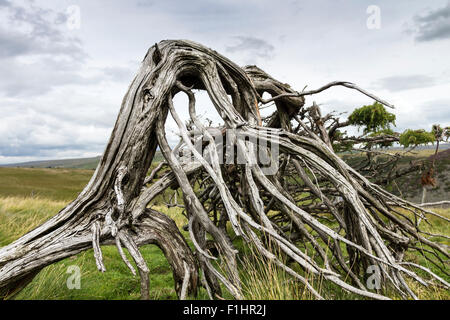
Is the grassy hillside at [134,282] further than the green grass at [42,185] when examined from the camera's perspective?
No

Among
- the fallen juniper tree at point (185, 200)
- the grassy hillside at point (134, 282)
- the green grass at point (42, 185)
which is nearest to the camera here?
the grassy hillside at point (134, 282)

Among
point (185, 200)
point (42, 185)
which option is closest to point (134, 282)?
point (185, 200)

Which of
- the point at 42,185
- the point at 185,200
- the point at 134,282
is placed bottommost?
the point at 42,185

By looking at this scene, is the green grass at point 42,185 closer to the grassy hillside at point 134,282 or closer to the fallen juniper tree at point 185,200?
the grassy hillside at point 134,282

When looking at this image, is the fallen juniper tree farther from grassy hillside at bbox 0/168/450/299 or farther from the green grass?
the green grass

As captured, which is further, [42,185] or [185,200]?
[42,185]

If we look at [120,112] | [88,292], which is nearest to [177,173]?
[120,112]

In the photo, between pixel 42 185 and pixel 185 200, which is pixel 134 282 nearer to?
pixel 185 200

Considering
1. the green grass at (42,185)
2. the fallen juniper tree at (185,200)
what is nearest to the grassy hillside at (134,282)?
the fallen juniper tree at (185,200)

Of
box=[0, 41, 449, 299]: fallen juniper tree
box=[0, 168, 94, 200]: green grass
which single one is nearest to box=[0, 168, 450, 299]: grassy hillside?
box=[0, 41, 449, 299]: fallen juniper tree
